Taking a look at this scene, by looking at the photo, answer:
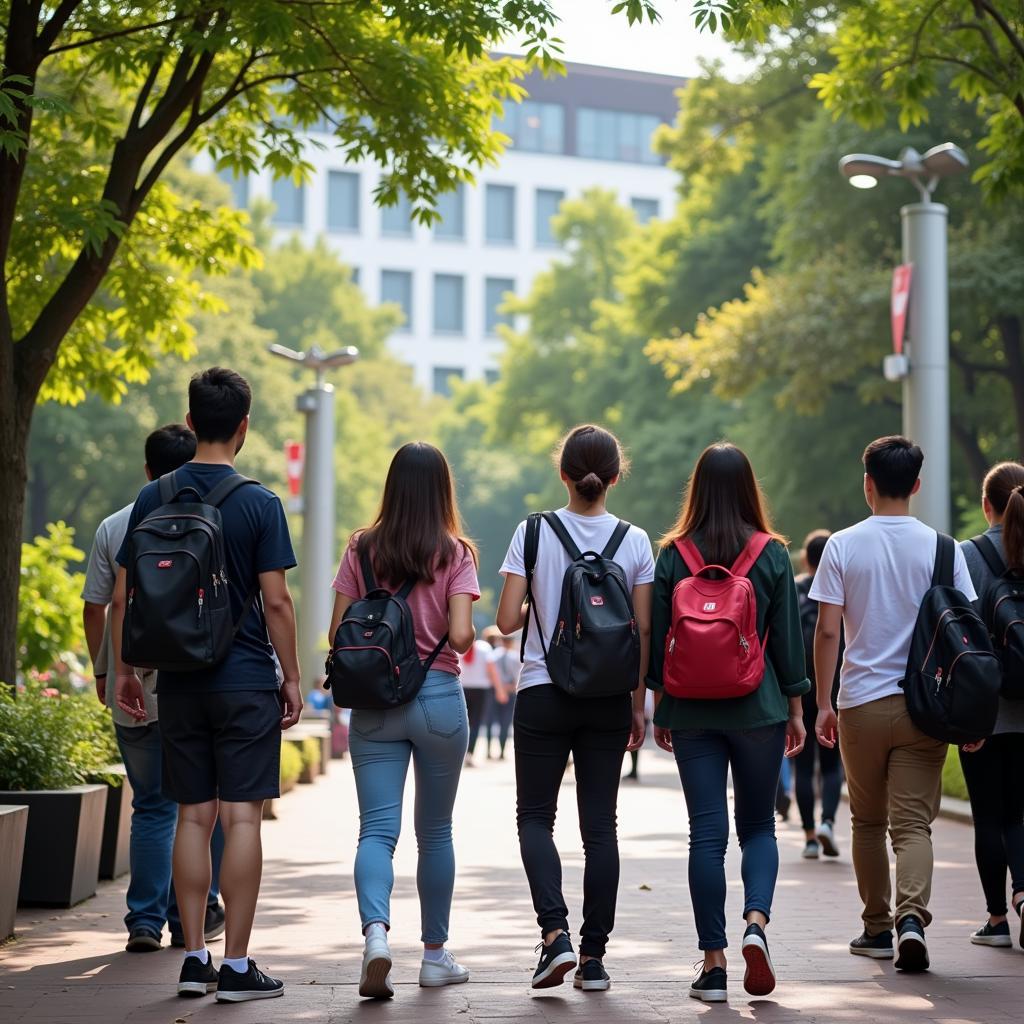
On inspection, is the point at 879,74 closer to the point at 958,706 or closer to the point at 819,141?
the point at 958,706

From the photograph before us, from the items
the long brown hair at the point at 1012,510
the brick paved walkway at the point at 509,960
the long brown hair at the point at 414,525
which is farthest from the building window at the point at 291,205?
the long brown hair at the point at 414,525

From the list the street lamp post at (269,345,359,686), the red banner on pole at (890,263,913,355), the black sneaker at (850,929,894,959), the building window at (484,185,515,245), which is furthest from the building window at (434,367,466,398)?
the black sneaker at (850,929,894,959)

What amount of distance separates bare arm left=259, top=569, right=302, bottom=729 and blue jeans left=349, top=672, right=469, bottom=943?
0.26 meters

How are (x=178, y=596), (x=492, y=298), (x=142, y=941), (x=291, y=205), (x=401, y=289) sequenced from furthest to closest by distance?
1. (x=492, y=298)
2. (x=401, y=289)
3. (x=291, y=205)
4. (x=142, y=941)
5. (x=178, y=596)

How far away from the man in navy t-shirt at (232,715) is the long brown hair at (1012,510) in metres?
2.99

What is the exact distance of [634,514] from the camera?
128 feet

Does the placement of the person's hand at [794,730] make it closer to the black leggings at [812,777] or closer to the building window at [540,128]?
the black leggings at [812,777]

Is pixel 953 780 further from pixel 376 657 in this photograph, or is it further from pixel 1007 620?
pixel 376 657

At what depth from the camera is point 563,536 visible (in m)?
6.30

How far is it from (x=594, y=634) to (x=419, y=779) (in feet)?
2.80

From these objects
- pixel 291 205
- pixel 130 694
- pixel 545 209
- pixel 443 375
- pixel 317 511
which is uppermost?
A: pixel 545 209

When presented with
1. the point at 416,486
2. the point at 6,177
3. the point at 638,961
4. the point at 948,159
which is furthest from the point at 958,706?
the point at 948,159

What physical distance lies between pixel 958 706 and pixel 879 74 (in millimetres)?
7160

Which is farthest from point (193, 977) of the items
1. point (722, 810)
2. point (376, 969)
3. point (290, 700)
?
A: point (722, 810)
